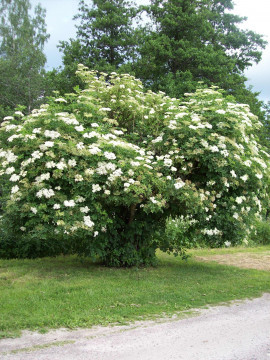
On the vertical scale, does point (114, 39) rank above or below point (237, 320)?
above

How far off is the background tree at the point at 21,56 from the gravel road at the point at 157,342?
66.6 ft

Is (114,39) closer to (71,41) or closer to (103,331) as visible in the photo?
(71,41)

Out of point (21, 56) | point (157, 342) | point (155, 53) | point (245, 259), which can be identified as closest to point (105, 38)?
point (155, 53)

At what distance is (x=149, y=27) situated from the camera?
25.6 m

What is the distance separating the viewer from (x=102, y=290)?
263 inches

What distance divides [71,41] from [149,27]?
5.63 meters

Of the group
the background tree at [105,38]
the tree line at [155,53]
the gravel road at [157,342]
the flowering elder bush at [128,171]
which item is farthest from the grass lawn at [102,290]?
the background tree at [105,38]

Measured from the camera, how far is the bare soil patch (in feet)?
33.4

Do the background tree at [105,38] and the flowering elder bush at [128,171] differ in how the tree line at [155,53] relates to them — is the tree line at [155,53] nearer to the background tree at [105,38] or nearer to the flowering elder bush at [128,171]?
the background tree at [105,38]

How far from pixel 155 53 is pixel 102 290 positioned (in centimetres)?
1739

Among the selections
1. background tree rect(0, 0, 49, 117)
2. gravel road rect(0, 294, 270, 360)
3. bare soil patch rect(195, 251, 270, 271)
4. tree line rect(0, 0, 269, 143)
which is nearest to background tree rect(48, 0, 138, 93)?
tree line rect(0, 0, 269, 143)

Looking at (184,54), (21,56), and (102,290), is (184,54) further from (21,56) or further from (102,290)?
(102,290)

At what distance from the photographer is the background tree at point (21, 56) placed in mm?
25594

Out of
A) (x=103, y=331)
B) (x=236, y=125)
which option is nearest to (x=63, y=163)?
(x=103, y=331)
